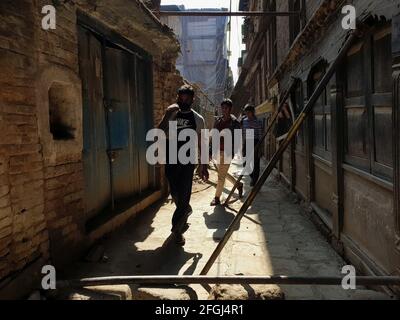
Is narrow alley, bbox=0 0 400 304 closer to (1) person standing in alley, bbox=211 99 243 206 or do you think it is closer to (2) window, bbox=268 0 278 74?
(1) person standing in alley, bbox=211 99 243 206

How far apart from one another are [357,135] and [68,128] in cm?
291

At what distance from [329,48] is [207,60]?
38231mm

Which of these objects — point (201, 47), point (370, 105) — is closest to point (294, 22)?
point (370, 105)

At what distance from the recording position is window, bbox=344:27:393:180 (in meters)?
2.89

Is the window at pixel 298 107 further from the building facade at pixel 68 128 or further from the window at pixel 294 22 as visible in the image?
the building facade at pixel 68 128

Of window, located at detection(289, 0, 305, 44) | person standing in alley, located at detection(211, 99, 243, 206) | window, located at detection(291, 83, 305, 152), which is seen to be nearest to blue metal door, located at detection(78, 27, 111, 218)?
person standing in alley, located at detection(211, 99, 243, 206)

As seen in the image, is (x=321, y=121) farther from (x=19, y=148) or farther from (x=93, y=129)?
(x=19, y=148)

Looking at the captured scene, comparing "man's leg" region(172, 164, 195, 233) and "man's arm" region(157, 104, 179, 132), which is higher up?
"man's arm" region(157, 104, 179, 132)

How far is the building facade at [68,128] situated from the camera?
2.85 meters

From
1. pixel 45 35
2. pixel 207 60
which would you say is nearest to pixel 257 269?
pixel 45 35

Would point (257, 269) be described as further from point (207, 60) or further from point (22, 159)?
point (207, 60)

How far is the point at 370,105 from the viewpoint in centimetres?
320

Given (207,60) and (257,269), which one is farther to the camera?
(207,60)

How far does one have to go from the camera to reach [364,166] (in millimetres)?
3445
